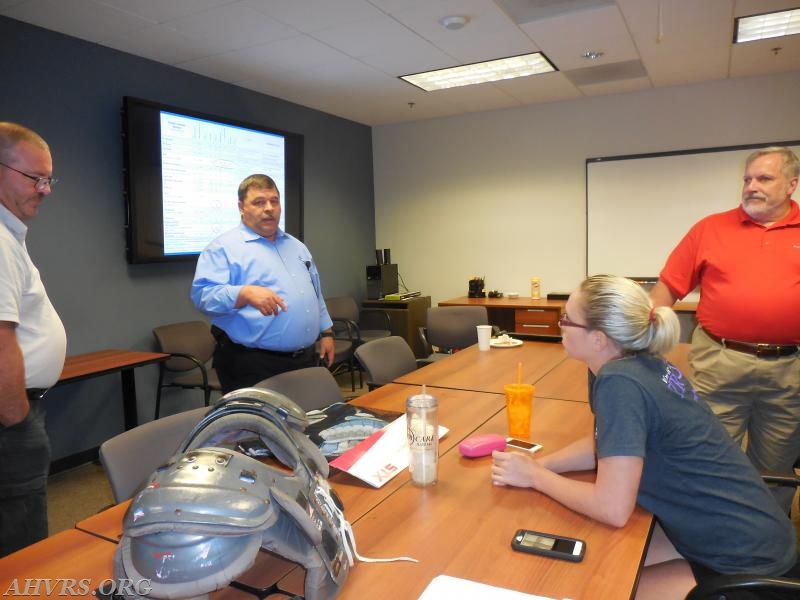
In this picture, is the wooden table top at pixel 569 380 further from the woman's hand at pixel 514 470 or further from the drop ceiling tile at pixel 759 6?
the drop ceiling tile at pixel 759 6

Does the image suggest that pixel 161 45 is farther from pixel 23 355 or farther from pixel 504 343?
pixel 504 343

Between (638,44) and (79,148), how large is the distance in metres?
3.69

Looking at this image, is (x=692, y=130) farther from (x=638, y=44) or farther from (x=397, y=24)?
(x=397, y=24)

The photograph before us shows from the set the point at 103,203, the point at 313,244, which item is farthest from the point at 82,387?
the point at 313,244

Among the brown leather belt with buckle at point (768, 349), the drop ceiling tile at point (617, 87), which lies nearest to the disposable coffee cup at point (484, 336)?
the brown leather belt with buckle at point (768, 349)

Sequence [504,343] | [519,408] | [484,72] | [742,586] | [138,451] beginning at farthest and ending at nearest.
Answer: [484,72] < [504,343] < [519,408] < [138,451] < [742,586]

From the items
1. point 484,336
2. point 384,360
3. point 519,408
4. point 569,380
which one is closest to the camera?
point 519,408

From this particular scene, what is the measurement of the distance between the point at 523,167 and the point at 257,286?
3.92 meters

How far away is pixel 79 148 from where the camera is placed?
339 cm

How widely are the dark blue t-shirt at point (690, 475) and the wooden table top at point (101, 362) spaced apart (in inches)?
103

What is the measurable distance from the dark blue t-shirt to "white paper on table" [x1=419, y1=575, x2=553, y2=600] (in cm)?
40

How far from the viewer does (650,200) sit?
5.08 metres

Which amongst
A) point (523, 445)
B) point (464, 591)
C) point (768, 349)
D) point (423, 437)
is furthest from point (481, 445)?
point (768, 349)

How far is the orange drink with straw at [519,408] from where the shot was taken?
65.1 inches
